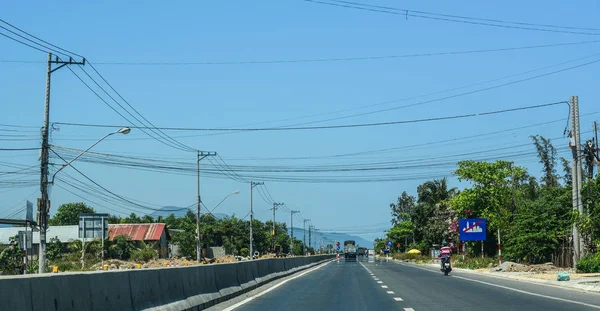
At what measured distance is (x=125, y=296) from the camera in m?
12.0

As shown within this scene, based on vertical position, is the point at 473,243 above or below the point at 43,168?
below

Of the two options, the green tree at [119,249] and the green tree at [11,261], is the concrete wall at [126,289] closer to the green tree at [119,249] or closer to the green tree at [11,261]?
the green tree at [11,261]

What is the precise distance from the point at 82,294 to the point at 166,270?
489 cm

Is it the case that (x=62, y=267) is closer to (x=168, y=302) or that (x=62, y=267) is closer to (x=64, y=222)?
(x=168, y=302)

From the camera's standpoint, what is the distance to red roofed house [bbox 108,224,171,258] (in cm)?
9888

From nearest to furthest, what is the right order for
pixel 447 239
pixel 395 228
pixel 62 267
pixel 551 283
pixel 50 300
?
pixel 50 300 → pixel 551 283 → pixel 62 267 → pixel 447 239 → pixel 395 228

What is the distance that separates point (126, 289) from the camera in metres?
12.1

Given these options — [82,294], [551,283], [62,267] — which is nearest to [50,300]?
[82,294]

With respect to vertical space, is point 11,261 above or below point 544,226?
below

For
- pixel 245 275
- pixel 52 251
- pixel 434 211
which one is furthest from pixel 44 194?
pixel 434 211

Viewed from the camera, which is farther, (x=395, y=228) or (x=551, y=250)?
(x=395, y=228)

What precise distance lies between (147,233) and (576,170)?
228 feet

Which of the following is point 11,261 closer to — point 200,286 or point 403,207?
point 200,286

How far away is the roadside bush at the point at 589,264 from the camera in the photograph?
123 feet
